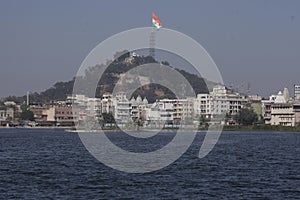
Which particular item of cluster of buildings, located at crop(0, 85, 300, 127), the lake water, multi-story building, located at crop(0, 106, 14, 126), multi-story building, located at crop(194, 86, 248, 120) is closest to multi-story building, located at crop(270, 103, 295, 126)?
cluster of buildings, located at crop(0, 85, 300, 127)

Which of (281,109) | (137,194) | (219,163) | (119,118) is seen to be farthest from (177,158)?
(119,118)

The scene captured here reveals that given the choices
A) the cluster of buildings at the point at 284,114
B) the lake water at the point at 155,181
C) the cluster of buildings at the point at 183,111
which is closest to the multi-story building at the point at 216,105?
the cluster of buildings at the point at 183,111

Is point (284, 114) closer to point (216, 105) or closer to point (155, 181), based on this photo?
point (216, 105)

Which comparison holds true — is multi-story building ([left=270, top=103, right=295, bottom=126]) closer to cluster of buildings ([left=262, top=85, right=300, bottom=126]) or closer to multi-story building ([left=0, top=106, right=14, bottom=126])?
cluster of buildings ([left=262, top=85, right=300, bottom=126])

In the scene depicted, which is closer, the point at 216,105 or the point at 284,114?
the point at 284,114

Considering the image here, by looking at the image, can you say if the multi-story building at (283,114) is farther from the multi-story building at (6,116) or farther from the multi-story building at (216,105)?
the multi-story building at (6,116)

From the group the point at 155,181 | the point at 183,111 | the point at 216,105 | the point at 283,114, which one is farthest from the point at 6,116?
the point at 155,181

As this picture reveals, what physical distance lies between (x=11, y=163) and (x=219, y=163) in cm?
1209

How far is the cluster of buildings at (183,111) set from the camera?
14212 centimetres

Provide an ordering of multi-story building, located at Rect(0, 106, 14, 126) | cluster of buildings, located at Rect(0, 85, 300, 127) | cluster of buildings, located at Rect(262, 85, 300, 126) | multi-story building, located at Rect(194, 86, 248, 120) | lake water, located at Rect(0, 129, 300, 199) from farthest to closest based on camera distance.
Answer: multi-story building, located at Rect(0, 106, 14, 126) < multi-story building, located at Rect(194, 86, 248, 120) < cluster of buildings, located at Rect(0, 85, 300, 127) < cluster of buildings, located at Rect(262, 85, 300, 126) < lake water, located at Rect(0, 129, 300, 199)

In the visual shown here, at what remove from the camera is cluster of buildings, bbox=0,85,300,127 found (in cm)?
14212

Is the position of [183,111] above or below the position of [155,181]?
above

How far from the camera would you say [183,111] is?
561ft

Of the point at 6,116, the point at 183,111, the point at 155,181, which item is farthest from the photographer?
the point at 6,116
